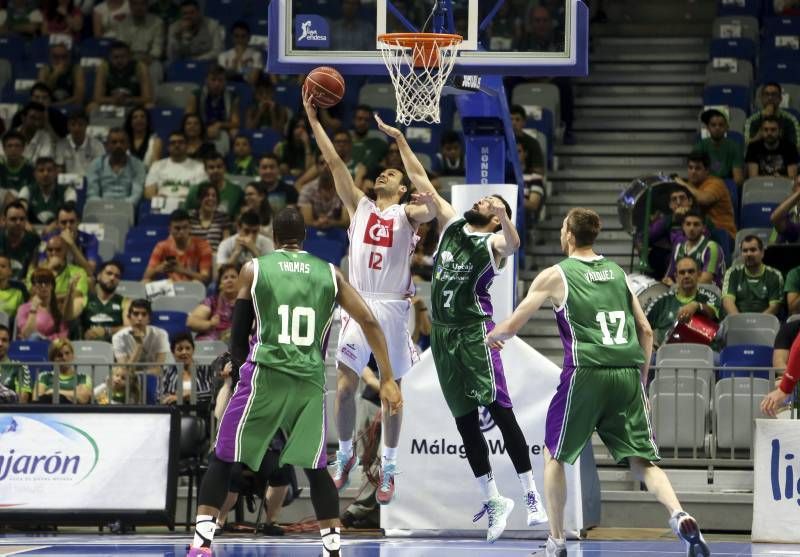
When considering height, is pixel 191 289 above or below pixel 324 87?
below

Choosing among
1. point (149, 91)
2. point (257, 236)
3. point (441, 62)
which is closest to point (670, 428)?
point (441, 62)

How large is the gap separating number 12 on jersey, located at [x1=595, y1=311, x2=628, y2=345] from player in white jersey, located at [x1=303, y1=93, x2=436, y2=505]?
69.3 inches

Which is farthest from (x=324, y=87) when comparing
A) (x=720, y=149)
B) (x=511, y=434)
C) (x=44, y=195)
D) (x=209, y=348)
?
(x=44, y=195)

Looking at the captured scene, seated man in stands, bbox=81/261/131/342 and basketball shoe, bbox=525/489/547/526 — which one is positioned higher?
seated man in stands, bbox=81/261/131/342

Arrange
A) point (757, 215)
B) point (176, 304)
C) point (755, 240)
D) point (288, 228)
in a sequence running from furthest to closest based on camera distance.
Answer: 1. point (757, 215)
2. point (176, 304)
3. point (755, 240)
4. point (288, 228)

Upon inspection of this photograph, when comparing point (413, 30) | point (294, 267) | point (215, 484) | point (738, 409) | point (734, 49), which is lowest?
point (738, 409)

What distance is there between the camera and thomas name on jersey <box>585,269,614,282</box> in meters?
10.8

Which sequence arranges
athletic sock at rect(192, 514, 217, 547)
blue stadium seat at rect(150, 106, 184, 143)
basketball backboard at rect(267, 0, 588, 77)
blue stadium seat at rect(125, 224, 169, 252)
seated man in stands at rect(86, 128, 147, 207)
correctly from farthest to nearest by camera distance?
blue stadium seat at rect(150, 106, 184, 143)
seated man in stands at rect(86, 128, 147, 207)
blue stadium seat at rect(125, 224, 169, 252)
basketball backboard at rect(267, 0, 588, 77)
athletic sock at rect(192, 514, 217, 547)

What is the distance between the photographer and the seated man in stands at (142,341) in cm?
1620

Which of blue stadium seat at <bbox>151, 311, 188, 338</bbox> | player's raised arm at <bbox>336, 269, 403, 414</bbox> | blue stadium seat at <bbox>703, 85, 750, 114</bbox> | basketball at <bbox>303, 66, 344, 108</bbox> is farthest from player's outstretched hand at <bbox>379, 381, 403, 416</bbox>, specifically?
blue stadium seat at <bbox>703, 85, 750, 114</bbox>

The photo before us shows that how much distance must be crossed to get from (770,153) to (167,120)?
754cm

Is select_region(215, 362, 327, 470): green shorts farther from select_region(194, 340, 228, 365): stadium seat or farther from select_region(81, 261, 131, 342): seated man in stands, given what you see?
select_region(81, 261, 131, 342): seated man in stands

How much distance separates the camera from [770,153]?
60.2 ft

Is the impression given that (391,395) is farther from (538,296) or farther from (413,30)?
(413,30)
